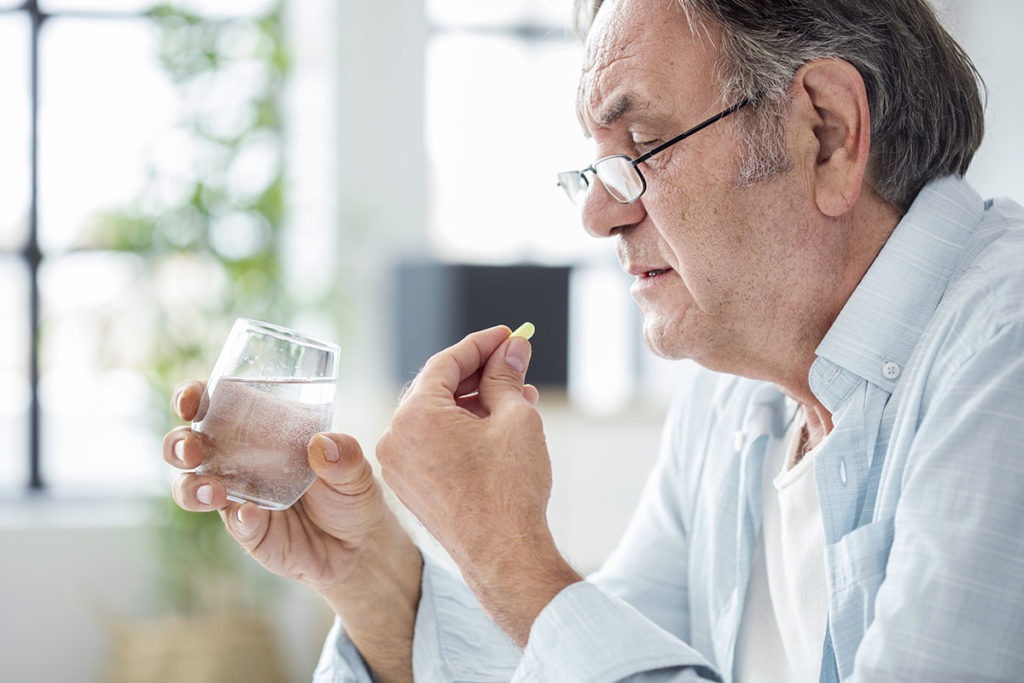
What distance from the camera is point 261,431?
3.86 ft

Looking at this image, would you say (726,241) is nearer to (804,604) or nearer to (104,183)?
(804,604)

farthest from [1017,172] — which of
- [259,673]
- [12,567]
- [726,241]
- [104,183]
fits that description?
[12,567]

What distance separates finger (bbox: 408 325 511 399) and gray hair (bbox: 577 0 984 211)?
36cm

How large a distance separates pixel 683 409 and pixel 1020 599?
31.0 inches

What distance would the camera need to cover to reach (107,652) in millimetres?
4348

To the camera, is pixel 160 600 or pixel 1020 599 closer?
pixel 1020 599

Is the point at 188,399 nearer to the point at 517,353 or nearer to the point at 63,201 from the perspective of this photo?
the point at 517,353

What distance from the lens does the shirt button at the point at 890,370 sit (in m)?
1.20

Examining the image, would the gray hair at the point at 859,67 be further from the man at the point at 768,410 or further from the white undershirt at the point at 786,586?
the white undershirt at the point at 786,586

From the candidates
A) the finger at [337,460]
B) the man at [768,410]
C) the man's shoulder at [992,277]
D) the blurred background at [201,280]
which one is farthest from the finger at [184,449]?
the blurred background at [201,280]

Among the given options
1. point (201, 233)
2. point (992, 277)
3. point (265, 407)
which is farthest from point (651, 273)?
point (201, 233)

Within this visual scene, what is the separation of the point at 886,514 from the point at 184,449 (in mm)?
755

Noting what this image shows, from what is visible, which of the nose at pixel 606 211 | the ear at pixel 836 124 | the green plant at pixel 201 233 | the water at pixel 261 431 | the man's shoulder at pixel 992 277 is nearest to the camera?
the man's shoulder at pixel 992 277

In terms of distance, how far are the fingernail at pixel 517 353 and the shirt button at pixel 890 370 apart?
0.40m
